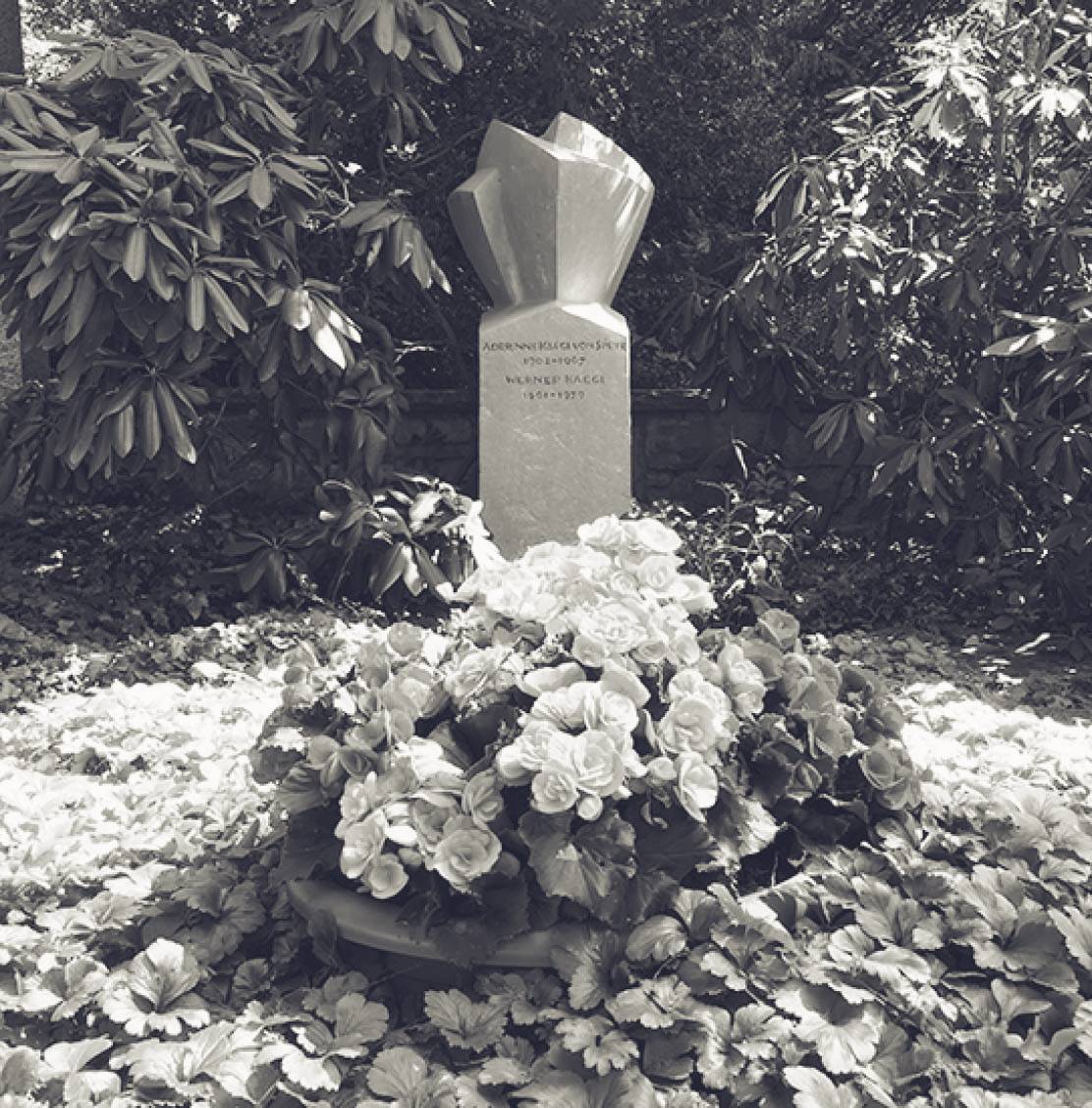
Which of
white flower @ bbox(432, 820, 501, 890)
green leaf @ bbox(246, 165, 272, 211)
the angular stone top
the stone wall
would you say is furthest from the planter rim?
the stone wall

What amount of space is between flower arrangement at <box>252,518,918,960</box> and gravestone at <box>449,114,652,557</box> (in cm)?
293

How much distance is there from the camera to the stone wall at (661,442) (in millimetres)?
6254

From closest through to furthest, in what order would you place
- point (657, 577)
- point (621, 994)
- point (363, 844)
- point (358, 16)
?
point (621, 994), point (363, 844), point (657, 577), point (358, 16)

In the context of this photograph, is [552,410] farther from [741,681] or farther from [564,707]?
[564,707]

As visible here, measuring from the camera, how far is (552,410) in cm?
509

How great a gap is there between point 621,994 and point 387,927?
0.32 metres

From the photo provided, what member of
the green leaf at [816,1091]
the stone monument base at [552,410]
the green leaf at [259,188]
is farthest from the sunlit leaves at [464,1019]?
the stone monument base at [552,410]

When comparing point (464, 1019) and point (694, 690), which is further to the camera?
point (694, 690)

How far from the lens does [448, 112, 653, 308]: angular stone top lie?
16.8ft

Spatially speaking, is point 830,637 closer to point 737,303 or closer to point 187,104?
point 737,303

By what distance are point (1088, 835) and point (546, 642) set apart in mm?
822

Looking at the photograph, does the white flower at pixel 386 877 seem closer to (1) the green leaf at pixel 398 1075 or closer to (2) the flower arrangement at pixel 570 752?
(2) the flower arrangement at pixel 570 752

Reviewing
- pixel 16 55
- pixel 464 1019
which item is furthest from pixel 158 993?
pixel 16 55

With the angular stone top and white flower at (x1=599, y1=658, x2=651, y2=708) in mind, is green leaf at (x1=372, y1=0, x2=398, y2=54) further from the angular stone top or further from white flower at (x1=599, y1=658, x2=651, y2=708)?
white flower at (x1=599, y1=658, x2=651, y2=708)
